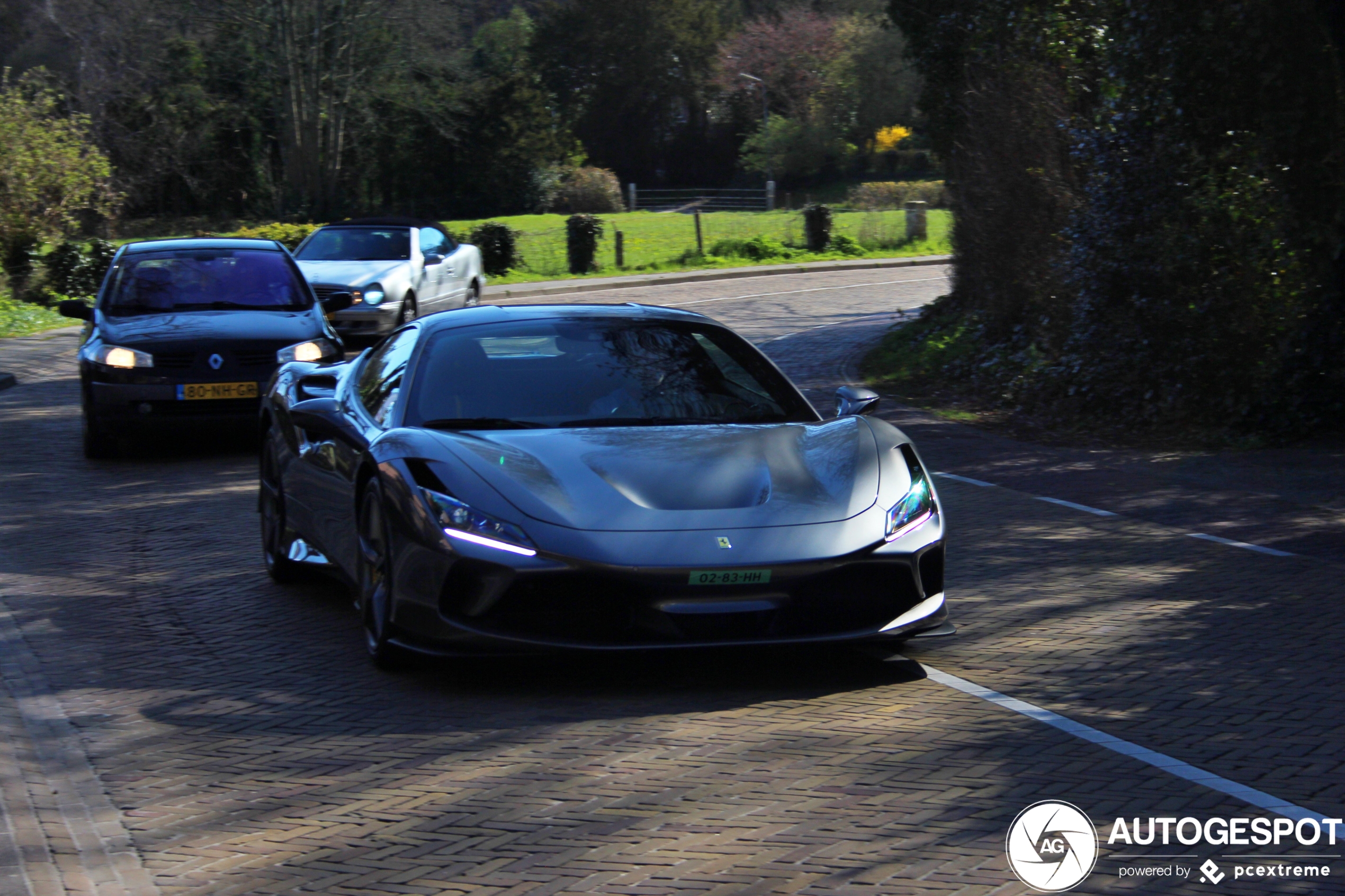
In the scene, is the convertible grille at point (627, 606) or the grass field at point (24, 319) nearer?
the convertible grille at point (627, 606)

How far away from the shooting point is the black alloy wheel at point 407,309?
20.5 m

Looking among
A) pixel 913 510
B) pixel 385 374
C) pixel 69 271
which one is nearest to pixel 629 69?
pixel 69 271

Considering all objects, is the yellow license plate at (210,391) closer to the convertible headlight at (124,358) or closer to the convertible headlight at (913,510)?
the convertible headlight at (124,358)

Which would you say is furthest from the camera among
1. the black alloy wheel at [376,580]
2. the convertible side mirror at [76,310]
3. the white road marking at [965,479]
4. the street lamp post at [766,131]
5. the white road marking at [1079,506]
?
the street lamp post at [766,131]

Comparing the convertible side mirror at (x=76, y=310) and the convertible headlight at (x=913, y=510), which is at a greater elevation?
the convertible side mirror at (x=76, y=310)

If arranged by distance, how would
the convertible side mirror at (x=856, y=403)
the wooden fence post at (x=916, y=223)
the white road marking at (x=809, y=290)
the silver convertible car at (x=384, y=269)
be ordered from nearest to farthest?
the convertible side mirror at (x=856, y=403)
the silver convertible car at (x=384, y=269)
the white road marking at (x=809, y=290)
the wooden fence post at (x=916, y=223)

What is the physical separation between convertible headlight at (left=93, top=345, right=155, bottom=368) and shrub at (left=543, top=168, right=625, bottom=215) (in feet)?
160

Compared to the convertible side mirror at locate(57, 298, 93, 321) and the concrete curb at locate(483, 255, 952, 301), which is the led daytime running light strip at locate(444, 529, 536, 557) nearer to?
the convertible side mirror at locate(57, 298, 93, 321)

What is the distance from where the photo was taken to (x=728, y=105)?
82375mm

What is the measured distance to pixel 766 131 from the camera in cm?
7212

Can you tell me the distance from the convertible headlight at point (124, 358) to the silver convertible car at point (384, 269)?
777 centimetres

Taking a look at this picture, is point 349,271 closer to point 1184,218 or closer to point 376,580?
point 1184,218
